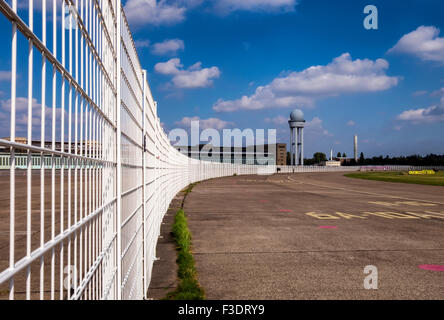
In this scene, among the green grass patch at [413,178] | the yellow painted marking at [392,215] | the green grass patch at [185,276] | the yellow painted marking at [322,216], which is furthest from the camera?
the green grass patch at [413,178]

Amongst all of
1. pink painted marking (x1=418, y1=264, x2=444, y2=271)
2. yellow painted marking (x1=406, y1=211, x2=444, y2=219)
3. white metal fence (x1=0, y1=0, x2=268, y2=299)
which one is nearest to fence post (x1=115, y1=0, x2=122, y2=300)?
white metal fence (x1=0, y1=0, x2=268, y2=299)

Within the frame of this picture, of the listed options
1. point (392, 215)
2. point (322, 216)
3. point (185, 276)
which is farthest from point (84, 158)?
point (392, 215)

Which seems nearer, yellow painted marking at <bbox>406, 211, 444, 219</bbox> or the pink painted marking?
the pink painted marking

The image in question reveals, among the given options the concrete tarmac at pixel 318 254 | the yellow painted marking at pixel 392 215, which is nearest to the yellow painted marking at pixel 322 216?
the concrete tarmac at pixel 318 254

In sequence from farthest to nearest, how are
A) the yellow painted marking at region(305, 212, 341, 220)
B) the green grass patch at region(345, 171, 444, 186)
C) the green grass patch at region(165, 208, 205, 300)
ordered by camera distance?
the green grass patch at region(345, 171, 444, 186) < the yellow painted marking at region(305, 212, 341, 220) < the green grass patch at region(165, 208, 205, 300)

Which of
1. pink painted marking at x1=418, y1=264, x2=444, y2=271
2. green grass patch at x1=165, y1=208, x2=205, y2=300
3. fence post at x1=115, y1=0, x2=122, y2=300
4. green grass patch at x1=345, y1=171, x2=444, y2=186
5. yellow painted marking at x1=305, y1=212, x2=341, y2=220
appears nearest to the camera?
fence post at x1=115, y1=0, x2=122, y2=300

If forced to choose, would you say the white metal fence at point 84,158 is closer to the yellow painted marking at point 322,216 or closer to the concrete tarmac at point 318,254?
the concrete tarmac at point 318,254

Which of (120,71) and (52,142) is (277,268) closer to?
(120,71)

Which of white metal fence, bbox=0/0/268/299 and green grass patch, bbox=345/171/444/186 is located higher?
white metal fence, bbox=0/0/268/299

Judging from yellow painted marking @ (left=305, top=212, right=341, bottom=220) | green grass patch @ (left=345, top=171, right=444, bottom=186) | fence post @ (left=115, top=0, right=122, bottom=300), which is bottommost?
green grass patch @ (left=345, top=171, right=444, bottom=186)

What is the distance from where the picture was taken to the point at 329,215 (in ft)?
40.1

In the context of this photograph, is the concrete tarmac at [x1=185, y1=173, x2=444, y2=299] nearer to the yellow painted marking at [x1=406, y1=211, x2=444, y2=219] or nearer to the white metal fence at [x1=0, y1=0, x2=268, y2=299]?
the yellow painted marking at [x1=406, y1=211, x2=444, y2=219]
